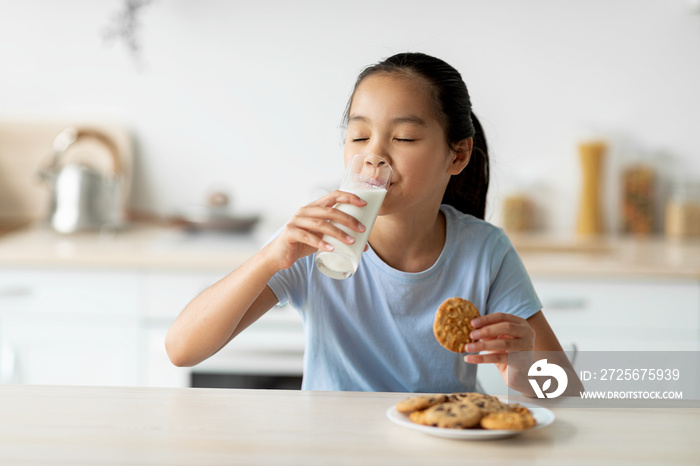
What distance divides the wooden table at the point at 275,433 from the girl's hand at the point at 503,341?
10 centimetres

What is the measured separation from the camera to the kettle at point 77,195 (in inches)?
98.0

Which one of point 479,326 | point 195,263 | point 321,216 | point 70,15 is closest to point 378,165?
point 321,216

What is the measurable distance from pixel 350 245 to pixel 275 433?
10.3 inches

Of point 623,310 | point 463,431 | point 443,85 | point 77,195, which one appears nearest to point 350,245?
point 463,431

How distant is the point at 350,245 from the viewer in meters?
1.00

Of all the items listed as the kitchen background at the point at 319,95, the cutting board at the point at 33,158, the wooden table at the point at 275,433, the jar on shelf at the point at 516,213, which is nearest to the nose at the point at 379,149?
the wooden table at the point at 275,433

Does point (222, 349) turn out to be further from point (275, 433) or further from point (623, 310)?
point (275, 433)

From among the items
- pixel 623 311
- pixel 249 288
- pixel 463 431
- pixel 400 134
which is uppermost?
pixel 400 134

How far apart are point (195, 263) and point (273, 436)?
1386 mm

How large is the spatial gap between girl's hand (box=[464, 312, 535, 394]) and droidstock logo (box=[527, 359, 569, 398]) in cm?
1

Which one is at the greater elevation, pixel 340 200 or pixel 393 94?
pixel 393 94

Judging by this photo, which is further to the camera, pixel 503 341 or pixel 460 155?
pixel 460 155

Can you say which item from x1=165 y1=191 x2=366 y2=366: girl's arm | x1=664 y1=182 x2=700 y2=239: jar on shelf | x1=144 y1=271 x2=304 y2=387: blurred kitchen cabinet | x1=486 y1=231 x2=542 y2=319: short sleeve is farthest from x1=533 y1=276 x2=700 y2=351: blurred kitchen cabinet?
x1=165 y1=191 x2=366 y2=366: girl's arm

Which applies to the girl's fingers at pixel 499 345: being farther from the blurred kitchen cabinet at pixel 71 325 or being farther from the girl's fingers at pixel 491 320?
the blurred kitchen cabinet at pixel 71 325
